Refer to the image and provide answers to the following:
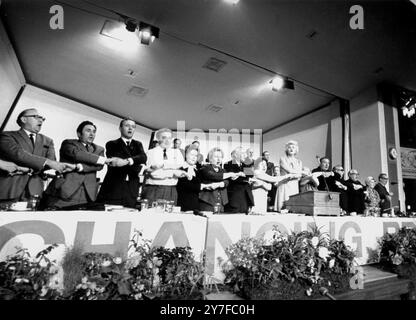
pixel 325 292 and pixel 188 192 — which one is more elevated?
pixel 188 192

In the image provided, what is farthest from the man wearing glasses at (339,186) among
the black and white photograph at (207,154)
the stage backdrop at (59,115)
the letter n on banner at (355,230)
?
the stage backdrop at (59,115)

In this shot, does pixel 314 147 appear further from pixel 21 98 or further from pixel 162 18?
pixel 21 98

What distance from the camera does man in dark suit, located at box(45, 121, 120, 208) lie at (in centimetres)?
190

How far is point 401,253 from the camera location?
2.20 m

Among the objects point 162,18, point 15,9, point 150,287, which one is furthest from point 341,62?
point 15,9

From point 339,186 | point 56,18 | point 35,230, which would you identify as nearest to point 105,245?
point 35,230

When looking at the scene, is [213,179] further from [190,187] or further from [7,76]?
[7,76]

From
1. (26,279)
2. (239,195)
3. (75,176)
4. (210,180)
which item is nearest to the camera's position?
(26,279)

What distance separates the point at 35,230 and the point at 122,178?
39.4 inches

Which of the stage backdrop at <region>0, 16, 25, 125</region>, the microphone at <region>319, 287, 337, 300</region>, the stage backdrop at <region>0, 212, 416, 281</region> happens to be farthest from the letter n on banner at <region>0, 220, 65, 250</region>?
the stage backdrop at <region>0, 16, 25, 125</region>

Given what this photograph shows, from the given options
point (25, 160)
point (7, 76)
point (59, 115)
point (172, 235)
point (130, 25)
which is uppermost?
point (130, 25)

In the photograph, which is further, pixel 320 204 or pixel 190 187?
pixel 190 187

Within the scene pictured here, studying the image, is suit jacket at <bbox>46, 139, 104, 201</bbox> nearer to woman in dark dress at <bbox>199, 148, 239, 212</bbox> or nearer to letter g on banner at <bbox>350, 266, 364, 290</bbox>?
woman in dark dress at <bbox>199, 148, 239, 212</bbox>

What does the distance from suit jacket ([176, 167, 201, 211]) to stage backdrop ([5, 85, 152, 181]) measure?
5.24 metres
